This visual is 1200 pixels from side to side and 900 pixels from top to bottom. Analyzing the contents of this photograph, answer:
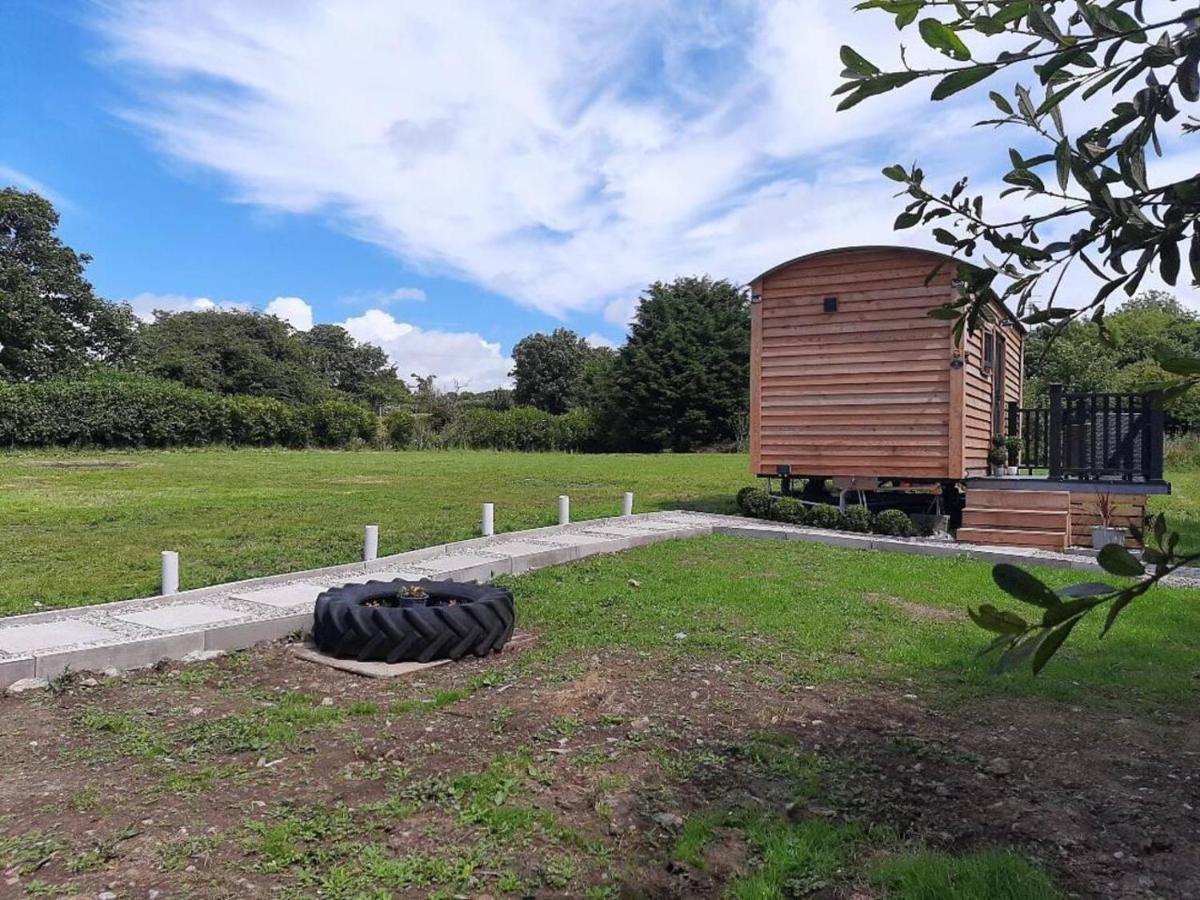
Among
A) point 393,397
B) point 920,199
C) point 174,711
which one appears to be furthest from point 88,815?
point 393,397

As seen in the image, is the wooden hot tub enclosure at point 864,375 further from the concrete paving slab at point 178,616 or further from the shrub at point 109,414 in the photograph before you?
the shrub at point 109,414

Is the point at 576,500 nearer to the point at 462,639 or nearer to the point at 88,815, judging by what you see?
the point at 462,639

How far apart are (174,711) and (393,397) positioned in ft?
151

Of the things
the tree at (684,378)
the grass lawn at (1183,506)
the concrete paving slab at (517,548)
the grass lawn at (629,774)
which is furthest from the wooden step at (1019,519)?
the tree at (684,378)

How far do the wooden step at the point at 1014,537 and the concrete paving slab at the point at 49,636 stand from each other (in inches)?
337

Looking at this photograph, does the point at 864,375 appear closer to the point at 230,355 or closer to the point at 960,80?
the point at 960,80

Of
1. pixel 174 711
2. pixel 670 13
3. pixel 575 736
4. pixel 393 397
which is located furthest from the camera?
pixel 393 397

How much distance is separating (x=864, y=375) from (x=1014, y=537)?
2.71 meters

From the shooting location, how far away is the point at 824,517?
10242 millimetres

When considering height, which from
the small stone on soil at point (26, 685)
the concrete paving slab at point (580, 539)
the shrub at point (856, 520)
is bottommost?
the small stone on soil at point (26, 685)

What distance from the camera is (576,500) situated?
41.3ft

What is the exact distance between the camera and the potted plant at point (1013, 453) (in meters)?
11.6

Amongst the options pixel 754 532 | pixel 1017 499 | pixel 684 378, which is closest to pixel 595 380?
pixel 684 378

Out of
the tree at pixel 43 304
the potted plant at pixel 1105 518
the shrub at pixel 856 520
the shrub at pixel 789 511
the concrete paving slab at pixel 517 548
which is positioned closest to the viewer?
the concrete paving slab at pixel 517 548
